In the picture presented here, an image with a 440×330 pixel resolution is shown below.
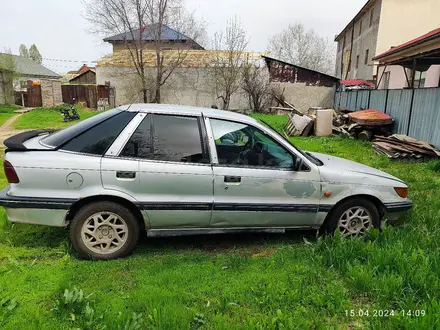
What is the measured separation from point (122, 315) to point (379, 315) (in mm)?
1953

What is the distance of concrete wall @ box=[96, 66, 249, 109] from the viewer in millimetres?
24250

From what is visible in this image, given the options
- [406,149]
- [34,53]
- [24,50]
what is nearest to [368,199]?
[406,149]

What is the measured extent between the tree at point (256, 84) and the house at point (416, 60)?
789 cm

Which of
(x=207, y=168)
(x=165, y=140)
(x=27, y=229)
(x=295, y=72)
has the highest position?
(x=295, y=72)

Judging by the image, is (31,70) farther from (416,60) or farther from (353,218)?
(353,218)

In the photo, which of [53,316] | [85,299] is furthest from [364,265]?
[53,316]

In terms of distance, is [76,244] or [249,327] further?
[76,244]

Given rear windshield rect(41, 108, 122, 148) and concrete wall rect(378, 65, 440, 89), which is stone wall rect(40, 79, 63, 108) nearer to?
concrete wall rect(378, 65, 440, 89)

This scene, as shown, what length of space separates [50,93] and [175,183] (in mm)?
27647

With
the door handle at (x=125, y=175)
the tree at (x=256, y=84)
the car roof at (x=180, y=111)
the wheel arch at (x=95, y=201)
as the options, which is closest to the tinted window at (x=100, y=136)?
the car roof at (x=180, y=111)

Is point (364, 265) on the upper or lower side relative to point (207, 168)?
lower

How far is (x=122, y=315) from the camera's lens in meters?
2.46

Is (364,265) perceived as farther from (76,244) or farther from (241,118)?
(76,244)

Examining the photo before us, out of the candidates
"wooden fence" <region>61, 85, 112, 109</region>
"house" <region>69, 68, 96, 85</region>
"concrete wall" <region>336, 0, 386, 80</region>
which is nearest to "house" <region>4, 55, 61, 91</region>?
"house" <region>69, 68, 96, 85</region>
